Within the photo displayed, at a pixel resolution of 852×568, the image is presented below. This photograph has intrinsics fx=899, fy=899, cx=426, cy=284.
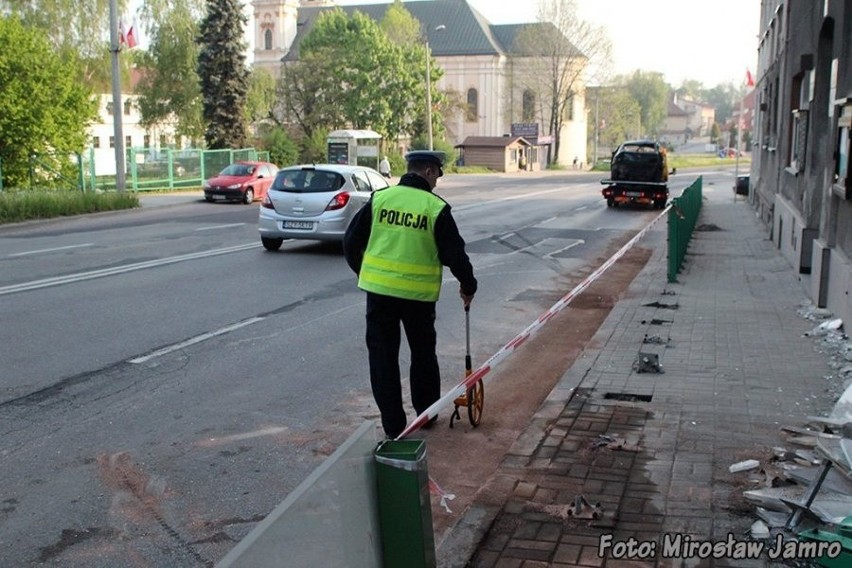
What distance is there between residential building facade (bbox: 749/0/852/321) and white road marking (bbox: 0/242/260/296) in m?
9.69

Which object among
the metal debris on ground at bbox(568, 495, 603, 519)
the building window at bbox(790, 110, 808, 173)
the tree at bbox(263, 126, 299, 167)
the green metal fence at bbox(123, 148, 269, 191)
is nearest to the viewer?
the metal debris on ground at bbox(568, 495, 603, 519)

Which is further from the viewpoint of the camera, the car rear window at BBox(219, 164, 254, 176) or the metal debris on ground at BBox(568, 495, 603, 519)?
the car rear window at BBox(219, 164, 254, 176)

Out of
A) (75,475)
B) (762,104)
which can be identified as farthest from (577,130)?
(75,475)

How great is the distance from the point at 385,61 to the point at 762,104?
41.7 metres

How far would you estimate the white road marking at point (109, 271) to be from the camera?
11875 mm

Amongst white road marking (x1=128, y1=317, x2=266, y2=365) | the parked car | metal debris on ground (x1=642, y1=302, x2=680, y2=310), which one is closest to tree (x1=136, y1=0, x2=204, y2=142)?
the parked car

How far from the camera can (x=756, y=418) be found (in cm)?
620

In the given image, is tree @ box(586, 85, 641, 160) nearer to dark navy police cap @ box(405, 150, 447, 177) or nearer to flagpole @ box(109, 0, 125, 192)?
flagpole @ box(109, 0, 125, 192)

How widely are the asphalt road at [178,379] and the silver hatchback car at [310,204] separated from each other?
444mm

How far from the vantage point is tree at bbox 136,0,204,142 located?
177ft

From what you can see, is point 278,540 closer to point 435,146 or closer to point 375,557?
point 375,557

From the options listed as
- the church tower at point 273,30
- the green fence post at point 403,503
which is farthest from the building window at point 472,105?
the green fence post at point 403,503

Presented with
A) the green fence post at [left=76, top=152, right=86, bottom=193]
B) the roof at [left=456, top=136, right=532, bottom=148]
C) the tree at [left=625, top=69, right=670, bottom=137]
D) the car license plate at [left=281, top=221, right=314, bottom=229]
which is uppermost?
the tree at [left=625, top=69, right=670, bottom=137]

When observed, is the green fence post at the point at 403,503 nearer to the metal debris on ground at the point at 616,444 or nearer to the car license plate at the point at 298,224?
the metal debris on ground at the point at 616,444
